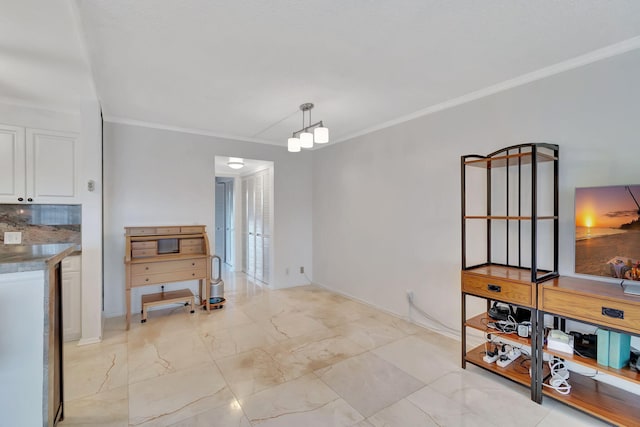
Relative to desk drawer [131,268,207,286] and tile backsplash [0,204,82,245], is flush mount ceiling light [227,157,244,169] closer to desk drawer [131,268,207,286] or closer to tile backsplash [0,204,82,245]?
desk drawer [131,268,207,286]

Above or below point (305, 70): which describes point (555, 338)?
below

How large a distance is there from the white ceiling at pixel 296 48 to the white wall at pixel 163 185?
0.76 metres

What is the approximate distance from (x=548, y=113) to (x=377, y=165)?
181 cm

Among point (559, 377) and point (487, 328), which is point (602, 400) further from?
point (487, 328)

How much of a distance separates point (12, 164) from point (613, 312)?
15.8ft

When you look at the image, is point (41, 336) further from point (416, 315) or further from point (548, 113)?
point (548, 113)

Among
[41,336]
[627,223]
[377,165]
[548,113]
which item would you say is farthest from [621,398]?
[41,336]

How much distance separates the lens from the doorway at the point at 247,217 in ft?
16.0

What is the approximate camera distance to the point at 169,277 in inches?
136

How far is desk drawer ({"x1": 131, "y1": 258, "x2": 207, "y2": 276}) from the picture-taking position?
3275 mm

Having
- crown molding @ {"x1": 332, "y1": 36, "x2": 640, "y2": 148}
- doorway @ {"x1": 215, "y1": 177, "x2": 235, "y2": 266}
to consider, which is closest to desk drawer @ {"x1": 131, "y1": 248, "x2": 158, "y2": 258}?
doorway @ {"x1": 215, "y1": 177, "x2": 235, "y2": 266}

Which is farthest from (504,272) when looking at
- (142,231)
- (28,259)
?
(142,231)

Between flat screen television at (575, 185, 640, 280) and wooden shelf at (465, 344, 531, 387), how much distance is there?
2.71 ft

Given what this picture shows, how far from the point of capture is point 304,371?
2330 mm
